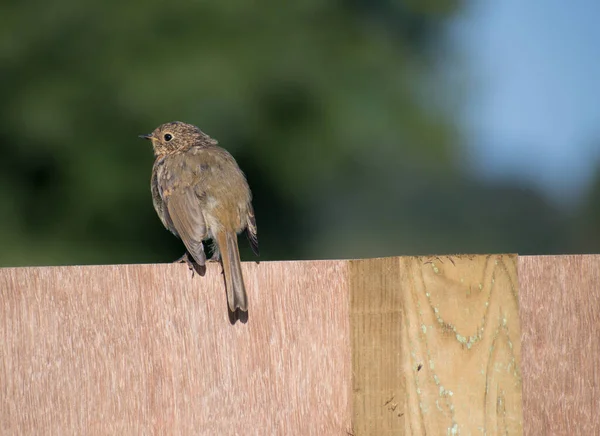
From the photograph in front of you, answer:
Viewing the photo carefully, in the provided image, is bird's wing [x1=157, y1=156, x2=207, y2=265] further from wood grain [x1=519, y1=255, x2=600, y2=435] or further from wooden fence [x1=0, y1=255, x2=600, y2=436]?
wood grain [x1=519, y1=255, x2=600, y2=435]

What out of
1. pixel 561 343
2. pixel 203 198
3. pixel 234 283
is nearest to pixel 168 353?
pixel 234 283

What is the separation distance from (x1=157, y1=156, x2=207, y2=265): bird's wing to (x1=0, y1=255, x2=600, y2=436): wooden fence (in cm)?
125

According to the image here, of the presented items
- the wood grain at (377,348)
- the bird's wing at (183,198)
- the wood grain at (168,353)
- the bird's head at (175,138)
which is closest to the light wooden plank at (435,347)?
the wood grain at (377,348)

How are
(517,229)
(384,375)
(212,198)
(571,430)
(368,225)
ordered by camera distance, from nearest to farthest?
(384,375) → (571,430) → (212,198) → (368,225) → (517,229)

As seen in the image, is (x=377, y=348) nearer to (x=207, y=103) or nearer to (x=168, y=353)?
(x=168, y=353)

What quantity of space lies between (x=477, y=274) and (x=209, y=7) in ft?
36.8

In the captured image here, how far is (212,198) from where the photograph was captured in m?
4.94

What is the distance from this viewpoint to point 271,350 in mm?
3301

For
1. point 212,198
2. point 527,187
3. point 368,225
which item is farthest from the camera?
point 527,187

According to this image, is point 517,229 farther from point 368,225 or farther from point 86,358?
point 86,358

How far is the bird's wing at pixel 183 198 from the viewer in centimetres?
476

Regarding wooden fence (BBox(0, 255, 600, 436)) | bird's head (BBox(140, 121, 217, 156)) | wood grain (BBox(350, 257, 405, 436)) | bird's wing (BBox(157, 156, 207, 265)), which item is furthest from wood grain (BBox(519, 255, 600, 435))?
bird's head (BBox(140, 121, 217, 156))

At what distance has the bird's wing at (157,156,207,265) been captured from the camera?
4.76 meters

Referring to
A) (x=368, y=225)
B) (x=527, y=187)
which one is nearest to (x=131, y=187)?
(x=368, y=225)
